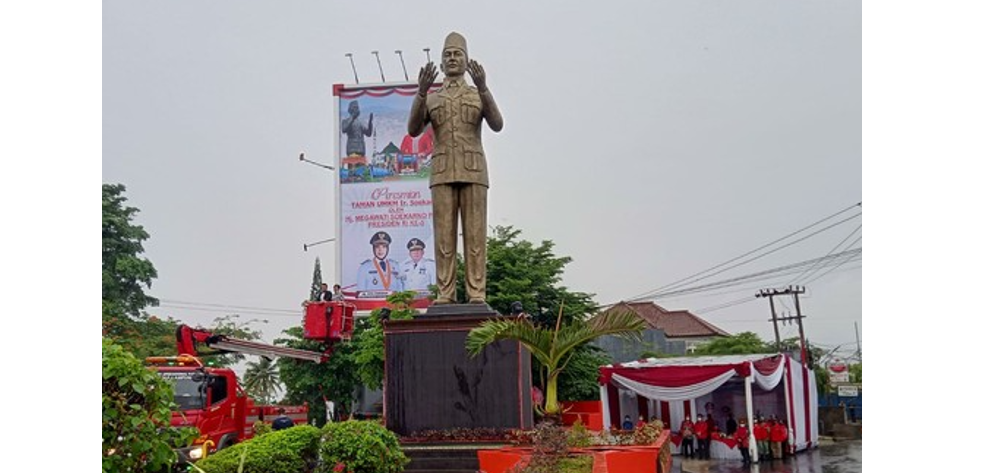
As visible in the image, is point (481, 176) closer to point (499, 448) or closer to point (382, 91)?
point (499, 448)

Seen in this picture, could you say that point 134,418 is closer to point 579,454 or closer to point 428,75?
point 579,454

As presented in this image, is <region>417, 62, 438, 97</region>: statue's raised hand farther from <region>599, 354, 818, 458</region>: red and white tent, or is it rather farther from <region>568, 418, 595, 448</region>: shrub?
<region>599, 354, 818, 458</region>: red and white tent

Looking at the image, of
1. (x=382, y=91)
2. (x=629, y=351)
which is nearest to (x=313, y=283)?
(x=382, y=91)

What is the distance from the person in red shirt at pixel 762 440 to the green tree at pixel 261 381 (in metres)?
12.7

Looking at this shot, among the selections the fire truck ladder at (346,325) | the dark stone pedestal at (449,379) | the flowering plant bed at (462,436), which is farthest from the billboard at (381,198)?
the flowering plant bed at (462,436)

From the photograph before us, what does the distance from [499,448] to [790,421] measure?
28.1 feet

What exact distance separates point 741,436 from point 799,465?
1.37 metres

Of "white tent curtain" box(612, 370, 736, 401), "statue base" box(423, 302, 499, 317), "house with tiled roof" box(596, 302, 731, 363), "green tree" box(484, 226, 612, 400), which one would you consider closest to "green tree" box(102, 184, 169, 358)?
"green tree" box(484, 226, 612, 400)

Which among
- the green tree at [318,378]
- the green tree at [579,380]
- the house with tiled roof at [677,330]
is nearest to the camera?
the green tree at [579,380]

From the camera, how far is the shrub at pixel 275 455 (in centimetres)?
654

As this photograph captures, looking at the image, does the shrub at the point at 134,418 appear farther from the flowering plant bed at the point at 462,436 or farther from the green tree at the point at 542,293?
the green tree at the point at 542,293

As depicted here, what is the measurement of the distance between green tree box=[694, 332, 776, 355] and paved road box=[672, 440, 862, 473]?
1431cm

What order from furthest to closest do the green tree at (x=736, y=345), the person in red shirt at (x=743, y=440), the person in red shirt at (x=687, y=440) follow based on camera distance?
the green tree at (x=736, y=345)
the person in red shirt at (x=687, y=440)
the person in red shirt at (x=743, y=440)

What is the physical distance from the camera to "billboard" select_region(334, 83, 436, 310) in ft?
81.5
